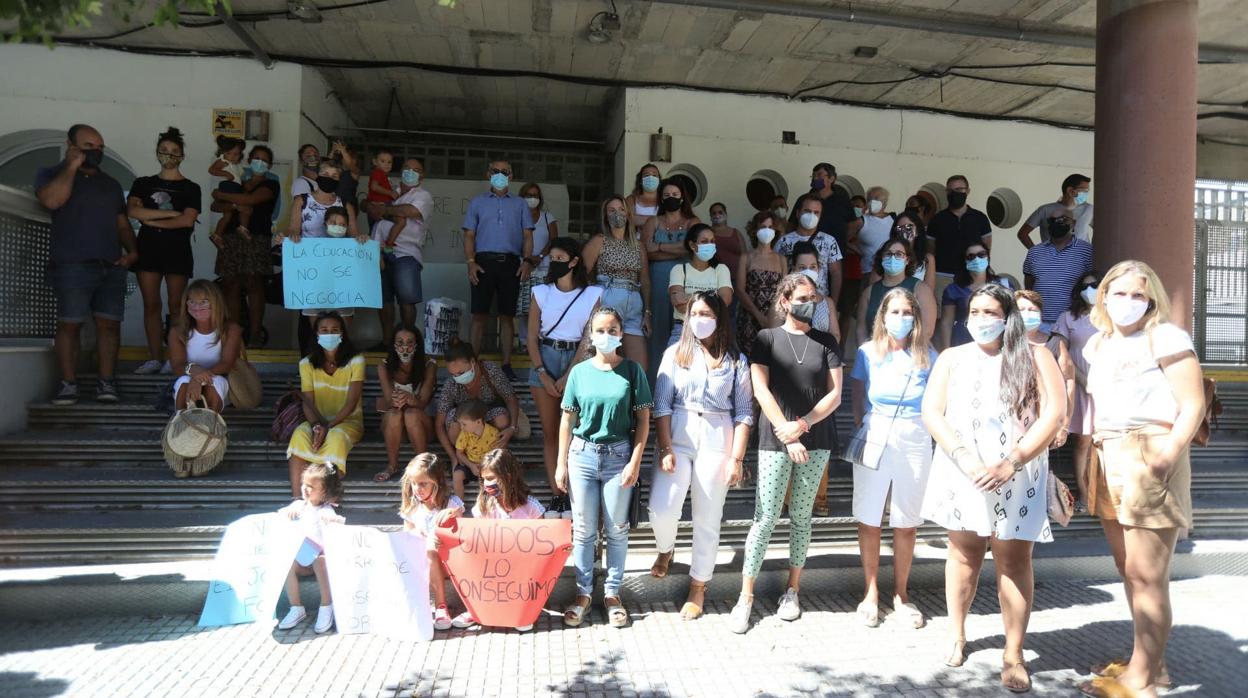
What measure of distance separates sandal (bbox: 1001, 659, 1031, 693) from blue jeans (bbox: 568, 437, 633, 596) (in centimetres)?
205

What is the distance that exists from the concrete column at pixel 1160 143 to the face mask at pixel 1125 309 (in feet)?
10.2

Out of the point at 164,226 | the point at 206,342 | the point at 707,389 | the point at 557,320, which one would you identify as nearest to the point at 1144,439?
the point at 707,389

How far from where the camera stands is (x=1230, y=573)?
5113 mm

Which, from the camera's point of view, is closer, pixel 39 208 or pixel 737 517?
pixel 737 517

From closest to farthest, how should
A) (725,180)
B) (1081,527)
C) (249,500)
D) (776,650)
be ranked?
(776,650) < (249,500) < (1081,527) < (725,180)

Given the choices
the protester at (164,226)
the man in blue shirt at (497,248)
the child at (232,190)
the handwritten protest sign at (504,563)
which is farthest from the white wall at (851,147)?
the handwritten protest sign at (504,563)

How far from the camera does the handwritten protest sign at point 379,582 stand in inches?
153

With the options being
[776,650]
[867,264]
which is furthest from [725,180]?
[776,650]

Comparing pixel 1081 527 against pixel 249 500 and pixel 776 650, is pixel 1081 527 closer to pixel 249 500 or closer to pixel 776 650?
pixel 776 650

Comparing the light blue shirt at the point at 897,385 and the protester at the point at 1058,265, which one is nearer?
the light blue shirt at the point at 897,385

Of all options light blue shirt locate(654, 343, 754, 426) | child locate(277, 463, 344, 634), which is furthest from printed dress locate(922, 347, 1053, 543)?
child locate(277, 463, 344, 634)

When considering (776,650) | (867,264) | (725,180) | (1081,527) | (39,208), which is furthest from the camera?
(725,180)

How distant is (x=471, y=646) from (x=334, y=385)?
232 cm

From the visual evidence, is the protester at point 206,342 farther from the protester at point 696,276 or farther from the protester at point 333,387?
the protester at point 696,276
